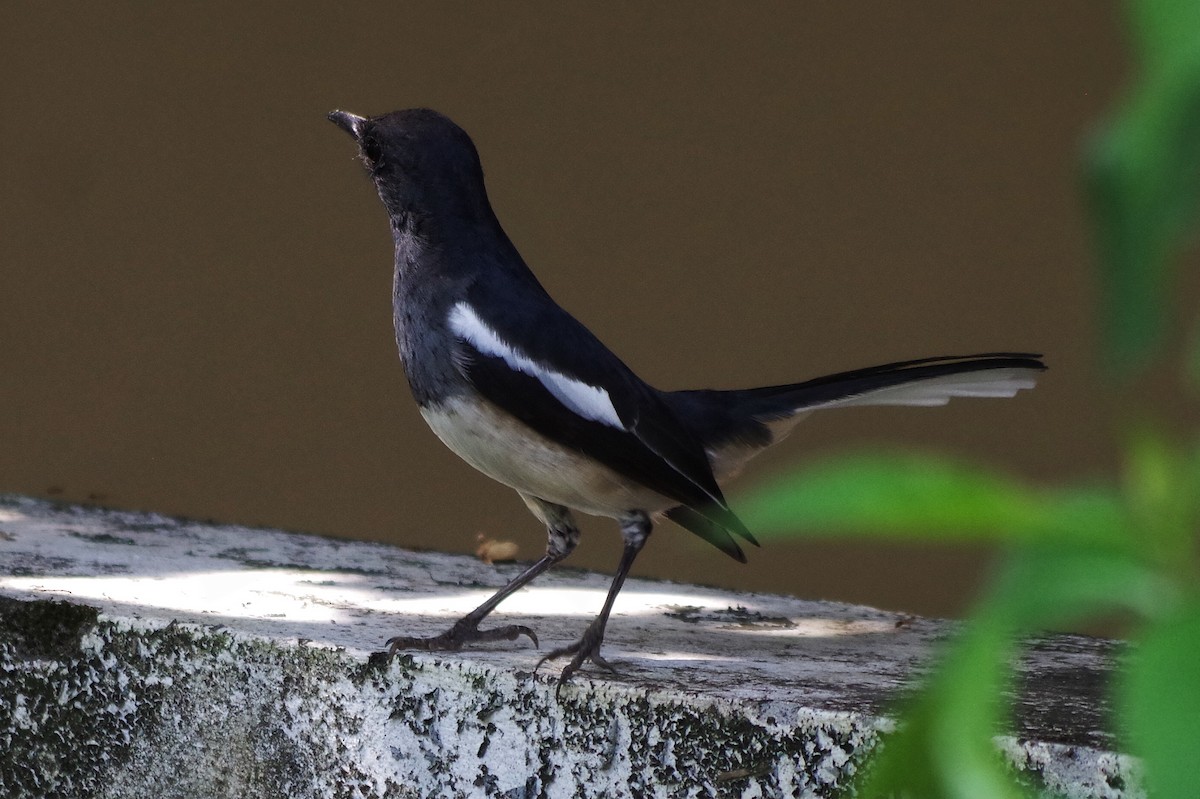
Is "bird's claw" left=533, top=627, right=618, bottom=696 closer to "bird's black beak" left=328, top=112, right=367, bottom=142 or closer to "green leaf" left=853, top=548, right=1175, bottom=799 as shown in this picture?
"bird's black beak" left=328, top=112, right=367, bottom=142

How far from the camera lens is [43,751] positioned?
226 centimetres

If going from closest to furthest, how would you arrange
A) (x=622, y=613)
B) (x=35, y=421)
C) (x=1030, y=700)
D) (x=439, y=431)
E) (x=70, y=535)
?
(x=1030, y=700), (x=439, y=431), (x=622, y=613), (x=70, y=535), (x=35, y=421)

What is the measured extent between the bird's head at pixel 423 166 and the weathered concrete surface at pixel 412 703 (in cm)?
81

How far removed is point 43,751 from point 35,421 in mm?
3325

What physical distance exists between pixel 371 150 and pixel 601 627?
1139 mm

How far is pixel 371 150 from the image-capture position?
279 cm

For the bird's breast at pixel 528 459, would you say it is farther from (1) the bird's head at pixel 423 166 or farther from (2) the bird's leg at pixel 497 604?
(1) the bird's head at pixel 423 166

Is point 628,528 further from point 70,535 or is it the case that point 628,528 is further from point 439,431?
point 70,535

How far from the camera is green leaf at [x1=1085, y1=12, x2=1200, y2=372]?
0.30 meters

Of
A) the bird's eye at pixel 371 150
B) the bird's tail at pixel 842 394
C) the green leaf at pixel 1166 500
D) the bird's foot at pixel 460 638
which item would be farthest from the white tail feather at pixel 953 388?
the green leaf at pixel 1166 500

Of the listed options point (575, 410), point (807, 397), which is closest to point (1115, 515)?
point (575, 410)

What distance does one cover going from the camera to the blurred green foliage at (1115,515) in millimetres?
306

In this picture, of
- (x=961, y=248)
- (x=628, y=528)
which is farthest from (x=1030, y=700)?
(x=961, y=248)

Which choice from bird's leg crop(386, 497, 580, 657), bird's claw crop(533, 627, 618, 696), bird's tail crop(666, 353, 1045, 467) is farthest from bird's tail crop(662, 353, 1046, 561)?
bird's claw crop(533, 627, 618, 696)
